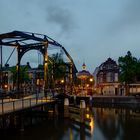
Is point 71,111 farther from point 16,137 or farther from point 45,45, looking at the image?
point 16,137

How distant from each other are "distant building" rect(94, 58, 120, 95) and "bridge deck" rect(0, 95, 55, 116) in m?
53.4

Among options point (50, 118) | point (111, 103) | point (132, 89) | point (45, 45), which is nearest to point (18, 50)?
point (45, 45)

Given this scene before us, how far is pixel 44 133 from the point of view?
26.4m

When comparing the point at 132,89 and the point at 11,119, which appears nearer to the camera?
the point at 11,119

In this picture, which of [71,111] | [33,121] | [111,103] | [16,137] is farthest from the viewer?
[111,103]

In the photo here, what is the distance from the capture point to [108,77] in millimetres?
87750

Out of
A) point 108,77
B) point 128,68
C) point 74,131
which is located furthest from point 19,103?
point 108,77

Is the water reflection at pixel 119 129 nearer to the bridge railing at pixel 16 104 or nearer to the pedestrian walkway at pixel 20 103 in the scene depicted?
the pedestrian walkway at pixel 20 103

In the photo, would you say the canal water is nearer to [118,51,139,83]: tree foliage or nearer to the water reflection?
the water reflection

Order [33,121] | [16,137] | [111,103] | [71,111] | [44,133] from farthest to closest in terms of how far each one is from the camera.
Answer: [111,103]
[71,111]
[33,121]
[44,133]
[16,137]

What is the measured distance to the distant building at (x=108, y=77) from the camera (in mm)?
84750

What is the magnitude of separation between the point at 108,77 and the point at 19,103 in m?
62.1

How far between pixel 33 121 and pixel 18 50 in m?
9.32

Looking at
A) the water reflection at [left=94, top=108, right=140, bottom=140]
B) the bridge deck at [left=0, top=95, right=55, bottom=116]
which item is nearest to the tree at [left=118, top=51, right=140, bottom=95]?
the water reflection at [left=94, top=108, right=140, bottom=140]
